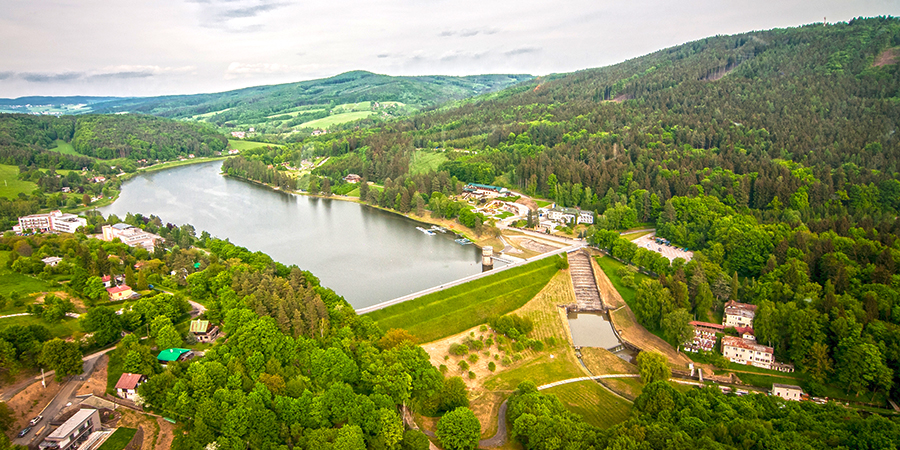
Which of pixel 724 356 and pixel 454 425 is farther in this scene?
pixel 724 356

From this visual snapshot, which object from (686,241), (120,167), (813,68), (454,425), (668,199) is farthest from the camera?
(120,167)

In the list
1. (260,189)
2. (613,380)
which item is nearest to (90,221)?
(260,189)

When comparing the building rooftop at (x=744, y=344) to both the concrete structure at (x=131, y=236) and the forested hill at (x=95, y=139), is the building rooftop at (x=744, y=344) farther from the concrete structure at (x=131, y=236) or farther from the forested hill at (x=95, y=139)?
the forested hill at (x=95, y=139)

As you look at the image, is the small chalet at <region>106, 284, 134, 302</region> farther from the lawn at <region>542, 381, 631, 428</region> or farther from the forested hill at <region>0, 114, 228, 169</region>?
the forested hill at <region>0, 114, 228, 169</region>

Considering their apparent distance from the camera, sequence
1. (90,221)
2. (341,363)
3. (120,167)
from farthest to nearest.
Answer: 1. (120,167)
2. (90,221)
3. (341,363)

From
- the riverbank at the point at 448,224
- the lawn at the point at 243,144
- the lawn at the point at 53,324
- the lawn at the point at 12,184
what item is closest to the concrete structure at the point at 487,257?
the riverbank at the point at 448,224

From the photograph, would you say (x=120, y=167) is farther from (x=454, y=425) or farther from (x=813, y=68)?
(x=813, y=68)
